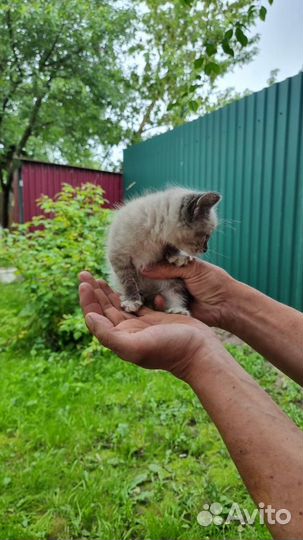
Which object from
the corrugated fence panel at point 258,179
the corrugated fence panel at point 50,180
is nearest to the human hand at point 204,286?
the corrugated fence panel at point 258,179

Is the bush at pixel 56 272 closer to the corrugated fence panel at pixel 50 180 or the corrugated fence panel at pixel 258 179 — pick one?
the corrugated fence panel at pixel 258 179

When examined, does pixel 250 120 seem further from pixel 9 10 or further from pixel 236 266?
pixel 9 10

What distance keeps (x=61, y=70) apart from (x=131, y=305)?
35.8 feet

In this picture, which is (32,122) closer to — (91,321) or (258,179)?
(258,179)

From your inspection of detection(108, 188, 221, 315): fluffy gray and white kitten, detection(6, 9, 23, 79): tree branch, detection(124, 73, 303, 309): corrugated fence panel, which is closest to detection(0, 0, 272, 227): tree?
detection(6, 9, 23, 79): tree branch

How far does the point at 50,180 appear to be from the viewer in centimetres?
805

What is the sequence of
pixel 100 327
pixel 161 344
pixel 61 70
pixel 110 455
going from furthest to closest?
pixel 61 70 → pixel 110 455 → pixel 100 327 → pixel 161 344

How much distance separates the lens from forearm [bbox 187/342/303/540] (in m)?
0.89

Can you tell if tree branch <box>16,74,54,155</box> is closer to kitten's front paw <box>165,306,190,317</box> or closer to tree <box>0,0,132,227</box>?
tree <box>0,0,132,227</box>

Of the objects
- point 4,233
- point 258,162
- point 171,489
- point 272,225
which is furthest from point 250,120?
point 171,489

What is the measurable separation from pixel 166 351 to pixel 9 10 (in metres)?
11.1

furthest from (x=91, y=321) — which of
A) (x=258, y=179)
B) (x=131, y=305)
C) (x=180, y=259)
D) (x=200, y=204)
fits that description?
(x=258, y=179)

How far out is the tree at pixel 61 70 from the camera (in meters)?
9.57

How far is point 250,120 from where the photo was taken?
4.26m
